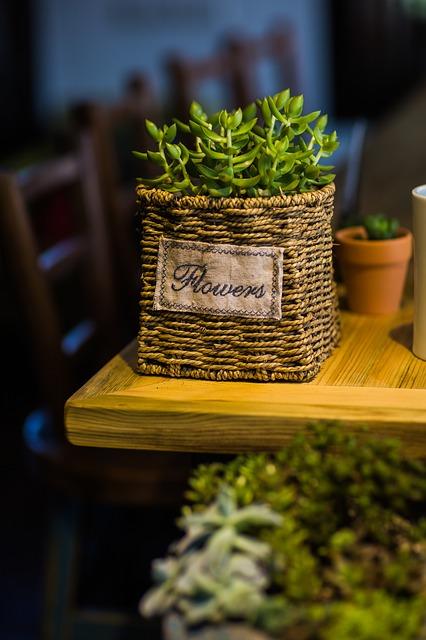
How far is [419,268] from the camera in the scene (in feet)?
3.11

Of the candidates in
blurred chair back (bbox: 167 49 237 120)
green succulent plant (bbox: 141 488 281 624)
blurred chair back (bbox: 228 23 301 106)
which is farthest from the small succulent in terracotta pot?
blurred chair back (bbox: 228 23 301 106)

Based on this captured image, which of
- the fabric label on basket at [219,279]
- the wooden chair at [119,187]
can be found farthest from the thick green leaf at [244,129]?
the wooden chair at [119,187]

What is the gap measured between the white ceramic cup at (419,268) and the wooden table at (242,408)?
0.02 metres

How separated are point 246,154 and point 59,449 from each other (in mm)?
911

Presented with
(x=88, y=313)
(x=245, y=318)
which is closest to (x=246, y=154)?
(x=245, y=318)

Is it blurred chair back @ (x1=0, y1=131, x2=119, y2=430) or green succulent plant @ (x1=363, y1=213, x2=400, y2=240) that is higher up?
green succulent plant @ (x1=363, y1=213, x2=400, y2=240)

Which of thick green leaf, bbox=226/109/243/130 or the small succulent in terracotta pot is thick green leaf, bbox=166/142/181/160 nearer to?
thick green leaf, bbox=226/109/243/130

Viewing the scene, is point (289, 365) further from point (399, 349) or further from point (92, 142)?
point (92, 142)

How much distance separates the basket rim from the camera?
0.87 metres

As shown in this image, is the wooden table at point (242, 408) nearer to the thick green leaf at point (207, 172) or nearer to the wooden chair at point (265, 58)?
the thick green leaf at point (207, 172)

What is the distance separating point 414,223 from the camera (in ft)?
3.04

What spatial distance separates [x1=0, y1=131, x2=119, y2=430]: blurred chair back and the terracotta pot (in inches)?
25.5

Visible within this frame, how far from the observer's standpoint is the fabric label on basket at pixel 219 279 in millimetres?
894

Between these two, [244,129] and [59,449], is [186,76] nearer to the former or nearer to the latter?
[59,449]
